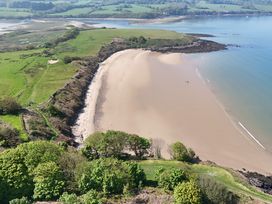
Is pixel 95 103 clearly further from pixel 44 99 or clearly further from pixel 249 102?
pixel 249 102

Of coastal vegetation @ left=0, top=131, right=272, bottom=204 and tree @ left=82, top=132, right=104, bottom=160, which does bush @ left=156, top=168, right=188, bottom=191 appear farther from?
tree @ left=82, top=132, right=104, bottom=160

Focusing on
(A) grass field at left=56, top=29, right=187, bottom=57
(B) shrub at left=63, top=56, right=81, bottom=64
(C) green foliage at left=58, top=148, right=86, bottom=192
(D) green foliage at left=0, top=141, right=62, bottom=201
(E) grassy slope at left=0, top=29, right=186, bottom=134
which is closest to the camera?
(D) green foliage at left=0, top=141, right=62, bottom=201

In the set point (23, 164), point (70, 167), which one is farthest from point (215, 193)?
point (23, 164)

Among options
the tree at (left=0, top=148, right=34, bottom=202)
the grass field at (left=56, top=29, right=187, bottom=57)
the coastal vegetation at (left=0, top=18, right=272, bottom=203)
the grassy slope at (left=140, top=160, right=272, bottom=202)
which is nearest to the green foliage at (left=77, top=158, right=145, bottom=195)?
the coastal vegetation at (left=0, top=18, right=272, bottom=203)

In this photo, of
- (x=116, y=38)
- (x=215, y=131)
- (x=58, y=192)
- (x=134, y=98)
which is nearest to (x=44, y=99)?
(x=134, y=98)

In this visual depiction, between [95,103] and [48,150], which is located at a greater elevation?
[48,150]

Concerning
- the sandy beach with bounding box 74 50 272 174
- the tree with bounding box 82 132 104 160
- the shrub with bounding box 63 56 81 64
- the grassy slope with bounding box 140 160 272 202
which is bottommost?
the sandy beach with bounding box 74 50 272 174
